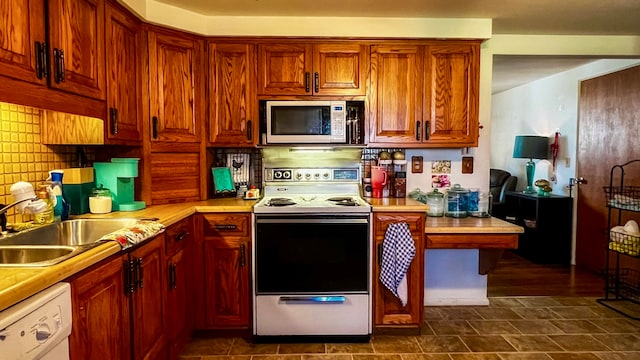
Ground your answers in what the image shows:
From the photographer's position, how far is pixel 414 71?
2885 millimetres

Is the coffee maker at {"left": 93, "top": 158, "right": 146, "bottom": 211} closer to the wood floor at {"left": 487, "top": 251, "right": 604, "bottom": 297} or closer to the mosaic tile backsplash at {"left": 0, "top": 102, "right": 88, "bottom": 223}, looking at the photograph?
the mosaic tile backsplash at {"left": 0, "top": 102, "right": 88, "bottom": 223}

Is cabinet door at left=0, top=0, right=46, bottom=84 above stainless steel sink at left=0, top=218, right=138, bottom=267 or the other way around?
above

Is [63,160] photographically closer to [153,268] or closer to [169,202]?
[169,202]

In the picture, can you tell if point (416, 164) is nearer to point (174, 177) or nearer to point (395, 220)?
point (395, 220)

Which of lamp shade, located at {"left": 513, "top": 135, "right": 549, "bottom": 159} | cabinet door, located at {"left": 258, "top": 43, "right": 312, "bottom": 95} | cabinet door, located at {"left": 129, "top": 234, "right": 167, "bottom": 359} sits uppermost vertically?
cabinet door, located at {"left": 258, "top": 43, "right": 312, "bottom": 95}

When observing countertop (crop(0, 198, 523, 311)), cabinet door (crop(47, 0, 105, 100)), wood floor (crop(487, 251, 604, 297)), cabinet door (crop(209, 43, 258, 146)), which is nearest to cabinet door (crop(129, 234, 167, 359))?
countertop (crop(0, 198, 523, 311))

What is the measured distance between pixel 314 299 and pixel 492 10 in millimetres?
2271

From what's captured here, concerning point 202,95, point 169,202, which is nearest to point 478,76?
point 202,95

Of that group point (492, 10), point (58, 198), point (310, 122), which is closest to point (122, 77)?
point (58, 198)

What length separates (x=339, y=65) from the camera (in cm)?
287

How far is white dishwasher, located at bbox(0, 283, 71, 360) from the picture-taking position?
3.27ft

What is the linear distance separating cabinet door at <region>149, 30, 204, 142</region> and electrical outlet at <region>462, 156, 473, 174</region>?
207cm

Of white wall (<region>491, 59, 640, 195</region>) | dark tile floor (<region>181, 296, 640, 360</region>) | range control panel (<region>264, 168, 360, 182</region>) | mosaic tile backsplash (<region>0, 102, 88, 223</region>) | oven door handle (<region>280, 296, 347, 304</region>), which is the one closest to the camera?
mosaic tile backsplash (<region>0, 102, 88, 223</region>)

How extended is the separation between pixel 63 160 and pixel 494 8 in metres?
2.85
